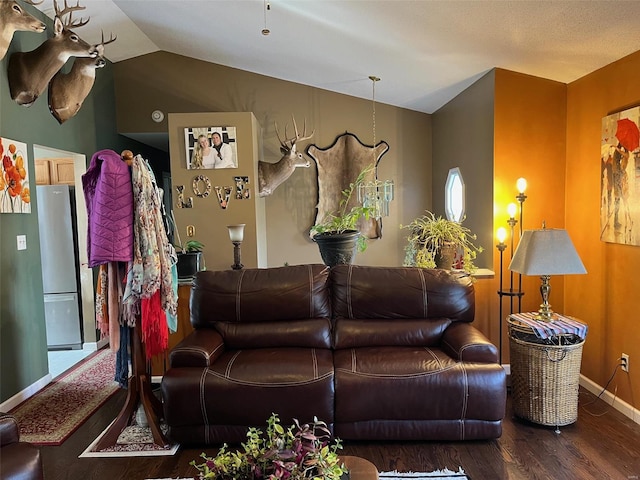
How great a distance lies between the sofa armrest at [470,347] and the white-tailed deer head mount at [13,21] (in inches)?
130

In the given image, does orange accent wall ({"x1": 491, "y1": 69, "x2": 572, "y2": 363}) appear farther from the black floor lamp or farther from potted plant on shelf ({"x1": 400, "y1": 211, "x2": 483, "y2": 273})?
potted plant on shelf ({"x1": 400, "y1": 211, "x2": 483, "y2": 273})

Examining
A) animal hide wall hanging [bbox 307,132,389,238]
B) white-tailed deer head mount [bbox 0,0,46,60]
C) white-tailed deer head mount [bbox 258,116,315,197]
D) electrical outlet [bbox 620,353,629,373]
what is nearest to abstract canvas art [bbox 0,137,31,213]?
white-tailed deer head mount [bbox 0,0,46,60]

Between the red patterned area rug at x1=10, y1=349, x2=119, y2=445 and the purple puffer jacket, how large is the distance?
1251 millimetres

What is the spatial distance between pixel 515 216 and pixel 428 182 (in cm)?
217

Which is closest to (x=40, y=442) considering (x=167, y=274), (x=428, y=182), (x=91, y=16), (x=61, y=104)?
(x=167, y=274)

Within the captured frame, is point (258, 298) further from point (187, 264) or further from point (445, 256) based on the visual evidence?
point (445, 256)

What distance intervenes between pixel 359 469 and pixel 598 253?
249cm

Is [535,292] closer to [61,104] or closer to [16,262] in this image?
[16,262]

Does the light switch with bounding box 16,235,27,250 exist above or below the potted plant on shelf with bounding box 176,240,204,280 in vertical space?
above

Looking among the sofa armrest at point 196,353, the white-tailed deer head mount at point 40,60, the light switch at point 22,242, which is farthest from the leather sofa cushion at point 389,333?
the white-tailed deer head mount at point 40,60

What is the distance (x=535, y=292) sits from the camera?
3490mm

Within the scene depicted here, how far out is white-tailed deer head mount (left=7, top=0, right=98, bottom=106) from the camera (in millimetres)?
3299

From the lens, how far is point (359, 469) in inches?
63.4

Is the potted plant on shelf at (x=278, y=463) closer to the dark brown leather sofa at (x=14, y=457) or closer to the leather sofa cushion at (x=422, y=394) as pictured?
the dark brown leather sofa at (x=14, y=457)
